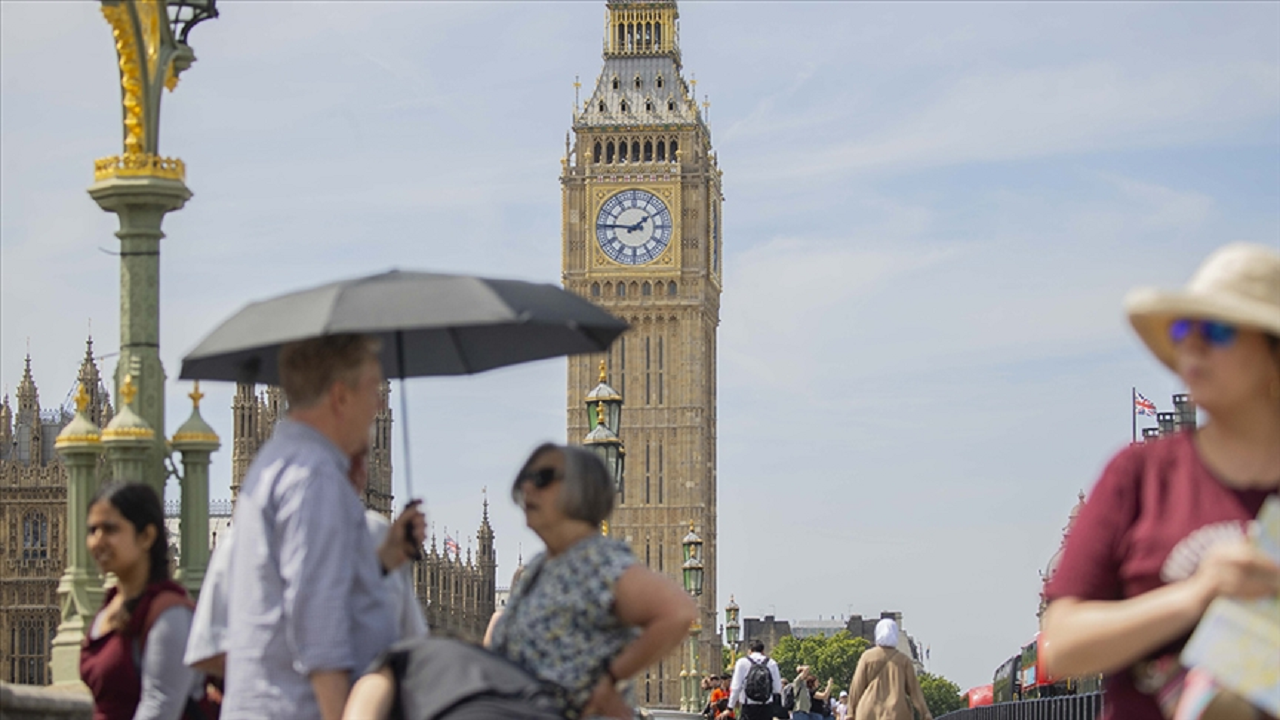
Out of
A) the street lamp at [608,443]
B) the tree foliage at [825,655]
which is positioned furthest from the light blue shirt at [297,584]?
the tree foliage at [825,655]

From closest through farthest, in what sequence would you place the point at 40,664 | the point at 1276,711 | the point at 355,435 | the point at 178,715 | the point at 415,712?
the point at 1276,711
the point at 415,712
the point at 355,435
the point at 178,715
the point at 40,664

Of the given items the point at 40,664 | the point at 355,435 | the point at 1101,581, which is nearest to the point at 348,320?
the point at 355,435

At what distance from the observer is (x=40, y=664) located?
50344 mm

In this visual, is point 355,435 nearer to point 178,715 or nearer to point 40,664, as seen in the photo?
point 178,715

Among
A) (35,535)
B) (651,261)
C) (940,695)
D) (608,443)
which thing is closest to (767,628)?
(940,695)

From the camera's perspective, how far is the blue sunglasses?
12.5 feet

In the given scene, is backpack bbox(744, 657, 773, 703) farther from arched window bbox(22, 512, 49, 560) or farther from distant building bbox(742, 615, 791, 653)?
distant building bbox(742, 615, 791, 653)

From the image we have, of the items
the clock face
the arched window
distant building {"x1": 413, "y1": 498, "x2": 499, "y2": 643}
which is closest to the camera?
the arched window

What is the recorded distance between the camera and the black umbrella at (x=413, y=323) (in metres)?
5.00

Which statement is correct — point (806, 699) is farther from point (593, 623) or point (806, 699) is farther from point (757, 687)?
point (593, 623)

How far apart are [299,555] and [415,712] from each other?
470mm

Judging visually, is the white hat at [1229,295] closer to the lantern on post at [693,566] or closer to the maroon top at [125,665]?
the maroon top at [125,665]

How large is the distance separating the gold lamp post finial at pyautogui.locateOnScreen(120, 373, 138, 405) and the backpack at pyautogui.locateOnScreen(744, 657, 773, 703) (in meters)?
6.86

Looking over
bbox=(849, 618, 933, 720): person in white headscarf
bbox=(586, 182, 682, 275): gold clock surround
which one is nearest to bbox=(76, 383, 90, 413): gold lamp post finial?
bbox=(849, 618, 933, 720): person in white headscarf
